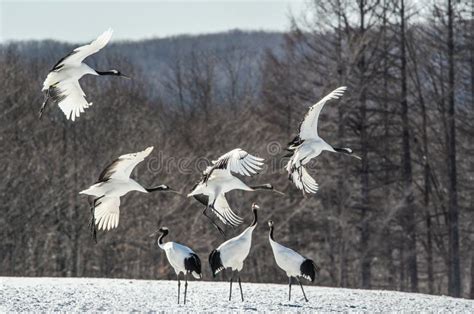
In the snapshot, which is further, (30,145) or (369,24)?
(30,145)

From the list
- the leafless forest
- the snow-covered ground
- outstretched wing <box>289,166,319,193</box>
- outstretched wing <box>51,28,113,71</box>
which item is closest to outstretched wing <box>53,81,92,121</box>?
outstretched wing <box>51,28,113,71</box>

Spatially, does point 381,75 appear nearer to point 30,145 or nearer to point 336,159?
point 336,159

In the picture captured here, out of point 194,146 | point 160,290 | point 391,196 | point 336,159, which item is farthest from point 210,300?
point 194,146

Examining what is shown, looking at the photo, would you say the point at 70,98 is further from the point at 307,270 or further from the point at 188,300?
the point at 307,270

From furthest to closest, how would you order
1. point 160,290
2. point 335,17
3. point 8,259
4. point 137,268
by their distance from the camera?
1. point 137,268
2. point 8,259
3. point 335,17
4. point 160,290

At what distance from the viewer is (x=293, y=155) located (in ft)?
60.7

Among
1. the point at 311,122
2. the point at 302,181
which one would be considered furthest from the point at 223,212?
the point at 311,122

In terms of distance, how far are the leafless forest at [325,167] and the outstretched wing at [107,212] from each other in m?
16.7

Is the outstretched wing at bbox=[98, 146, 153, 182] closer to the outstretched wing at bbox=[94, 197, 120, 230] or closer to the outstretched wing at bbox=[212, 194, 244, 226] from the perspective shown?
the outstretched wing at bbox=[94, 197, 120, 230]

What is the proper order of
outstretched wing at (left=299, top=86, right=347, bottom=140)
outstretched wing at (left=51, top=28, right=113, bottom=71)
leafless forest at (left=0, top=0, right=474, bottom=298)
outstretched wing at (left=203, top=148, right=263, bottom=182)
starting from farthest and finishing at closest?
leafless forest at (left=0, top=0, right=474, bottom=298)
outstretched wing at (left=299, top=86, right=347, bottom=140)
outstretched wing at (left=51, top=28, right=113, bottom=71)
outstretched wing at (left=203, top=148, right=263, bottom=182)

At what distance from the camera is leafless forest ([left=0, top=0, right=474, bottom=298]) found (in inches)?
1462

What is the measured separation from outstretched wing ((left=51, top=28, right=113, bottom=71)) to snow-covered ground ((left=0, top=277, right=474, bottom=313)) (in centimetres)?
421

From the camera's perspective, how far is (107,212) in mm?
20031

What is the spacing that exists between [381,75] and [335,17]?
10.1ft
